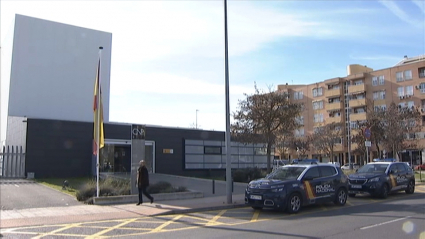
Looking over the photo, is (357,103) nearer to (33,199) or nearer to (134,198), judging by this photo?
(134,198)

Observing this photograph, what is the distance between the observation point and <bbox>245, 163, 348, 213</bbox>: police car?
12984mm

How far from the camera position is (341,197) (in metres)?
15.2

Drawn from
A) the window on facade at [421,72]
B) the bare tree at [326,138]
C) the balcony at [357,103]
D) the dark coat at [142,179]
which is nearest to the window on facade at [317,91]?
the balcony at [357,103]

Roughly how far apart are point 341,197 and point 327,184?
1.14 meters

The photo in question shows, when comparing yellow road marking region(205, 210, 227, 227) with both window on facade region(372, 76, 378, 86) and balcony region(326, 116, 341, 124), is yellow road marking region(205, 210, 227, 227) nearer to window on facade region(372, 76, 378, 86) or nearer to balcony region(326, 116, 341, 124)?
window on facade region(372, 76, 378, 86)

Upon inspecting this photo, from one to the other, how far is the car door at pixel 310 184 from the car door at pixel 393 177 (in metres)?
5.89

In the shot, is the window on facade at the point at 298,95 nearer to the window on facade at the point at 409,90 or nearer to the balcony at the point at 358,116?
the balcony at the point at 358,116

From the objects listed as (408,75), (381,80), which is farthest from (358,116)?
(408,75)

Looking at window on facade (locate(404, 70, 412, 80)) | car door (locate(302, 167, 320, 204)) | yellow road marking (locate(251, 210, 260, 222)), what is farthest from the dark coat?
window on facade (locate(404, 70, 412, 80))

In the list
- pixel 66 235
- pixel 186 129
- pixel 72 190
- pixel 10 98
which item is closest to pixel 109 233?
pixel 66 235

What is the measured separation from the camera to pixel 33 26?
42938mm

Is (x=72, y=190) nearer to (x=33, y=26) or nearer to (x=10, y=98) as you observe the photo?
(x=10, y=98)

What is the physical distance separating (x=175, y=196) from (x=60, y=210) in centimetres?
497

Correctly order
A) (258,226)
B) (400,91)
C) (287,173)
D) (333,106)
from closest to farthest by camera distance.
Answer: (258,226) < (287,173) < (400,91) < (333,106)
